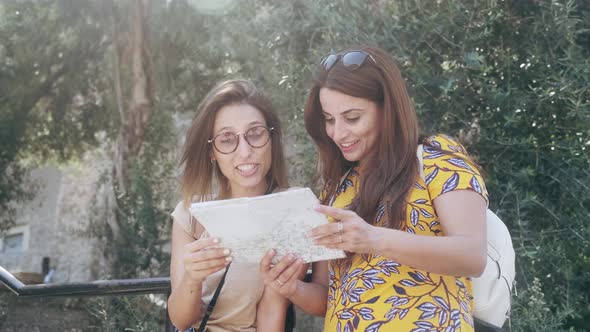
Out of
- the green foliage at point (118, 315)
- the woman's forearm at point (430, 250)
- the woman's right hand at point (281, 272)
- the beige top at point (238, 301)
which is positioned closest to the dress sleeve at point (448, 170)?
the woman's forearm at point (430, 250)

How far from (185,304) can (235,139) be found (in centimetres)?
63

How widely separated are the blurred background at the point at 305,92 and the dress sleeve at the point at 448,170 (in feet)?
2.58

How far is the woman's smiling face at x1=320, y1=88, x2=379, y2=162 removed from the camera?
214 cm

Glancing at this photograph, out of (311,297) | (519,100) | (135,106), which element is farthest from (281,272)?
(135,106)

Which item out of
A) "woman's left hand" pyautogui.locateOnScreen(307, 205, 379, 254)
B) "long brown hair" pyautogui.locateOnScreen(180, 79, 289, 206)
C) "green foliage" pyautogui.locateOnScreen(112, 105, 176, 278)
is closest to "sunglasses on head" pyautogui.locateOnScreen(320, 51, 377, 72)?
"long brown hair" pyautogui.locateOnScreen(180, 79, 289, 206)

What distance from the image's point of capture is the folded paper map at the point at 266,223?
1.78 meters

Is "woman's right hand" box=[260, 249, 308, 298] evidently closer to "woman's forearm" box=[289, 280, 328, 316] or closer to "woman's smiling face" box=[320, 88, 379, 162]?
"woman's forearm" box=[289, 280, 328, 316]

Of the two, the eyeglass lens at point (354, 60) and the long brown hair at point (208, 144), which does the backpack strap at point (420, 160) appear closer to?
the eyeglass lens at point (354, 60)

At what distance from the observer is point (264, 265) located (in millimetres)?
2039

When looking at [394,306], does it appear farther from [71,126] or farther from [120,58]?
[71,126]

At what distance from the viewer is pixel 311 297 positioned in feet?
7.50

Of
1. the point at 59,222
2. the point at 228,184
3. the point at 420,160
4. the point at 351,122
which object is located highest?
the point at 351,122

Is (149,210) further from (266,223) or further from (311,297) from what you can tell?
(266,223)

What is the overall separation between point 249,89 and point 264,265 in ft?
2.59
